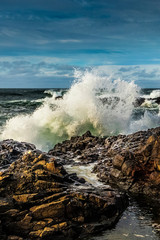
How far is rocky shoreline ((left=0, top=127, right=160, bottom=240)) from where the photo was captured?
7.10 metres

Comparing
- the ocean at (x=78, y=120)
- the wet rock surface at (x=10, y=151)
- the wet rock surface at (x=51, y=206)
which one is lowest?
the wet rock surface at (x=51, y=206)

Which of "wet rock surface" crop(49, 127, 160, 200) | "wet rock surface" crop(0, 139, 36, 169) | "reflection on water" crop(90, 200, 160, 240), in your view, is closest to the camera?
"reflection on water" crop(90, 200, 160, 240)

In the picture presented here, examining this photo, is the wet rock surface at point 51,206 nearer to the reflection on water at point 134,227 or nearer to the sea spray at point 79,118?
the reflection on water at point 134,227

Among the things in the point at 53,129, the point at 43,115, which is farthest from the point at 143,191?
the point at 43,115

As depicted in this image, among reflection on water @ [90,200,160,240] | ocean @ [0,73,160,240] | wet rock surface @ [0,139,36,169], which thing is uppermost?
ocean @ [0,73,160,240]

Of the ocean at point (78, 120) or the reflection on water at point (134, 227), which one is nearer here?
the reflection on water at point (134, 227)

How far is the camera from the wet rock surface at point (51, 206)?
277 inches

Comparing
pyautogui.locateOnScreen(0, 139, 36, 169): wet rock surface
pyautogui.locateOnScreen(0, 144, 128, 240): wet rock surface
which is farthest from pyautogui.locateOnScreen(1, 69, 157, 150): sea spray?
pyautogui.locateOnScreen(0, 144, 128, 240): wet rock surface

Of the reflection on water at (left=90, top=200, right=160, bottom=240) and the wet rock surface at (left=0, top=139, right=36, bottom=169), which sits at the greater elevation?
the wet rock surface at (left=0, top=139, right=36, bottom=169)

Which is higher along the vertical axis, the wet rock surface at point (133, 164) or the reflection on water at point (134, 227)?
the wet rock surface at point (133, 164)

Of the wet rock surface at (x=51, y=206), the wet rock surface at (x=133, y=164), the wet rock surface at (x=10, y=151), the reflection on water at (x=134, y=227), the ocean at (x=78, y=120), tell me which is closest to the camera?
the reflection on water at (x=134, y=227)

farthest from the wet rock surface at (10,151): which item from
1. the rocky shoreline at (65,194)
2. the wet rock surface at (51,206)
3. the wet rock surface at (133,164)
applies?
the wet rock surface at (51,206)

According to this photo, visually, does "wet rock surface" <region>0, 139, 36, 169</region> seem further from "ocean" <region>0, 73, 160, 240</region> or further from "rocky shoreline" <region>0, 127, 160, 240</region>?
"ocean" <region>0, 73, 160, 240</region>

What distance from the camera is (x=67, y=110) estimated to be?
73.5 ft
